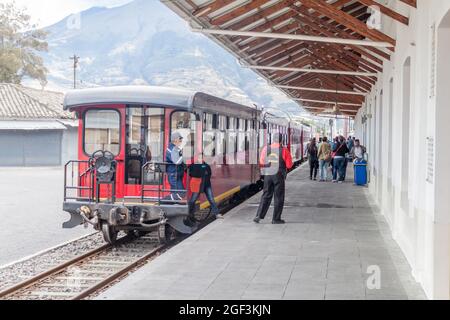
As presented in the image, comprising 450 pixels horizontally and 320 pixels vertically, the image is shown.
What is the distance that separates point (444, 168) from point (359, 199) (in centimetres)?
1052

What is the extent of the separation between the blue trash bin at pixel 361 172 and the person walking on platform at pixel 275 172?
9.61m

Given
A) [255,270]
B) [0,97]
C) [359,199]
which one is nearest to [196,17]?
[255,270]

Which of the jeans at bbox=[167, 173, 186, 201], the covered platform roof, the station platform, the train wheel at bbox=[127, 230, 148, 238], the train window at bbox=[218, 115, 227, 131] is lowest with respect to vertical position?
the train wheel at bbox=[127, 230, 148, 238]

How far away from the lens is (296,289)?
6.77 meters

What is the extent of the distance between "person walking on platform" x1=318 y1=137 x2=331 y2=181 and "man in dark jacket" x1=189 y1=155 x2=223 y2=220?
11019mm

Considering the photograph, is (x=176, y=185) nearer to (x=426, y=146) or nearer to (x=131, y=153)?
(x=131, y=153)

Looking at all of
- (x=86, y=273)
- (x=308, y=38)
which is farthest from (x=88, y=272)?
(x=308, y=38)

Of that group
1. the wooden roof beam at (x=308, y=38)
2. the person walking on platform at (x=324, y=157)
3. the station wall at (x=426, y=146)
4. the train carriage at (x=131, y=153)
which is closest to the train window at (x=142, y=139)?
the train carriage at (x=131, y=153)

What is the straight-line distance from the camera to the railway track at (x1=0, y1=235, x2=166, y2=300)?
7.98m

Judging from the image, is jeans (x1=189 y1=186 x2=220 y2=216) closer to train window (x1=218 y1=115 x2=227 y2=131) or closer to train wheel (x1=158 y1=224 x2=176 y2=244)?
train wheel (x1=158 y1=224 x2=176 y2=244)

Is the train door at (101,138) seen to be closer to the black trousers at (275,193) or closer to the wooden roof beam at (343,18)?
the black trousers at (275,193)

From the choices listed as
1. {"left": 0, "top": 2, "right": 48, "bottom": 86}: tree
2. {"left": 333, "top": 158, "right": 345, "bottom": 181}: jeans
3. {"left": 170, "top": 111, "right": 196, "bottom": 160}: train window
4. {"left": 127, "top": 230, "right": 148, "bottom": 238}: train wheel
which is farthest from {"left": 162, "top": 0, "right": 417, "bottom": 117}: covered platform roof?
{"left": 0, "top": 2, "right": 48, "bottom": 86}: tree

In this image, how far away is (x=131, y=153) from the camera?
11.2 metres

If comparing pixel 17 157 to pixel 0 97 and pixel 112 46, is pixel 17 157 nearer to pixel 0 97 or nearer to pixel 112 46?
pixel 0 97
